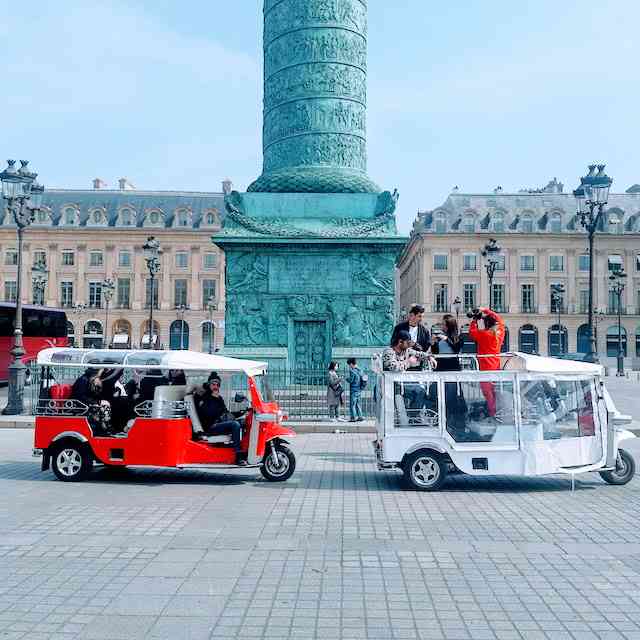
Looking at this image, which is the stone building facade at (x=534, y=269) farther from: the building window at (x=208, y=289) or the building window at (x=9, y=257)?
the building window at (x=9, y=257)

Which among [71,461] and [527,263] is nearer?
[71,461]

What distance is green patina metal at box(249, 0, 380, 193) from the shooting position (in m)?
19.6

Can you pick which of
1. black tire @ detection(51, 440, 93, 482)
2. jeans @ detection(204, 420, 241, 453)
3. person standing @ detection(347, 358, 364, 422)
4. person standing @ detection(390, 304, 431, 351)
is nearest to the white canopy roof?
person standing @ detection(390, 304, 431, 351)

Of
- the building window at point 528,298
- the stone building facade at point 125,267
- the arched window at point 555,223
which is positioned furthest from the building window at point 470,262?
the stone building facade at point 125,267

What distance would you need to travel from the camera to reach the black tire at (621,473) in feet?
30.9

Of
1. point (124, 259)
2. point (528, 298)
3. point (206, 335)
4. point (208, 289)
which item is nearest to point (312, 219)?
point (528, 298)

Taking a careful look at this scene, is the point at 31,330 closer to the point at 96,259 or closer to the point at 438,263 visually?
the point at 96,259

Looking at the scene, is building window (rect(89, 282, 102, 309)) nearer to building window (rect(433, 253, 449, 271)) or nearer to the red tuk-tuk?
building window (rect(433, 253, 449, 271))

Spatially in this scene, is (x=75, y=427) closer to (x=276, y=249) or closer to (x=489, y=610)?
(x=489, y=610)

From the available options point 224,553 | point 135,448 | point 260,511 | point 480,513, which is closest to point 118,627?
point 224,553

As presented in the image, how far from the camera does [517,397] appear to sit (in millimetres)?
8984

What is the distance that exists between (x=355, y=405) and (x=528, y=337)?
52762 millimetres

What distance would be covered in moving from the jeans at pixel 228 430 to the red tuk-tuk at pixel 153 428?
0.17 ft

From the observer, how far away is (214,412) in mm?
9727
